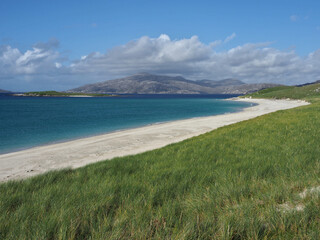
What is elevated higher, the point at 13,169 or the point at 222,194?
the point at 222,194

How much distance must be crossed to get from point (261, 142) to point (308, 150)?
2418mm

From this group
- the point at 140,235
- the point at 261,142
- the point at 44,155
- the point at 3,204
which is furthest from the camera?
the point at 44,155

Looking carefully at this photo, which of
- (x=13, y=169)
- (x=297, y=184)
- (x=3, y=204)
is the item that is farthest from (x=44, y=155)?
(x=297, y=184)

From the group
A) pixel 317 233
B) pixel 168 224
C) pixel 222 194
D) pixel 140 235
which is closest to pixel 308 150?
pixel 222 194

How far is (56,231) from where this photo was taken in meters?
3.84

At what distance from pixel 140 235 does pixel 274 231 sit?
7.27ft

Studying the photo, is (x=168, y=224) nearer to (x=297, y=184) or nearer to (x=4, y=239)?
(x=4, y=239)

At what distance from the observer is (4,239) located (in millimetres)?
3561

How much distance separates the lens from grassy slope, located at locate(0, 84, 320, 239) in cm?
357

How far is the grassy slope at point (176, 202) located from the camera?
140 inches

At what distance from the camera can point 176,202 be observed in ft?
15.5

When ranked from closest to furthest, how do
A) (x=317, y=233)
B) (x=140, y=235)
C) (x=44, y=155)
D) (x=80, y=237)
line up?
(x=317, y=233) < (x=140, y=235) < (x=80, y=237) < (x=44, y=155)

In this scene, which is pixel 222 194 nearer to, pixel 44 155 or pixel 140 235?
pixel 140 235

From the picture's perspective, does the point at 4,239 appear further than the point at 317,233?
Yes
